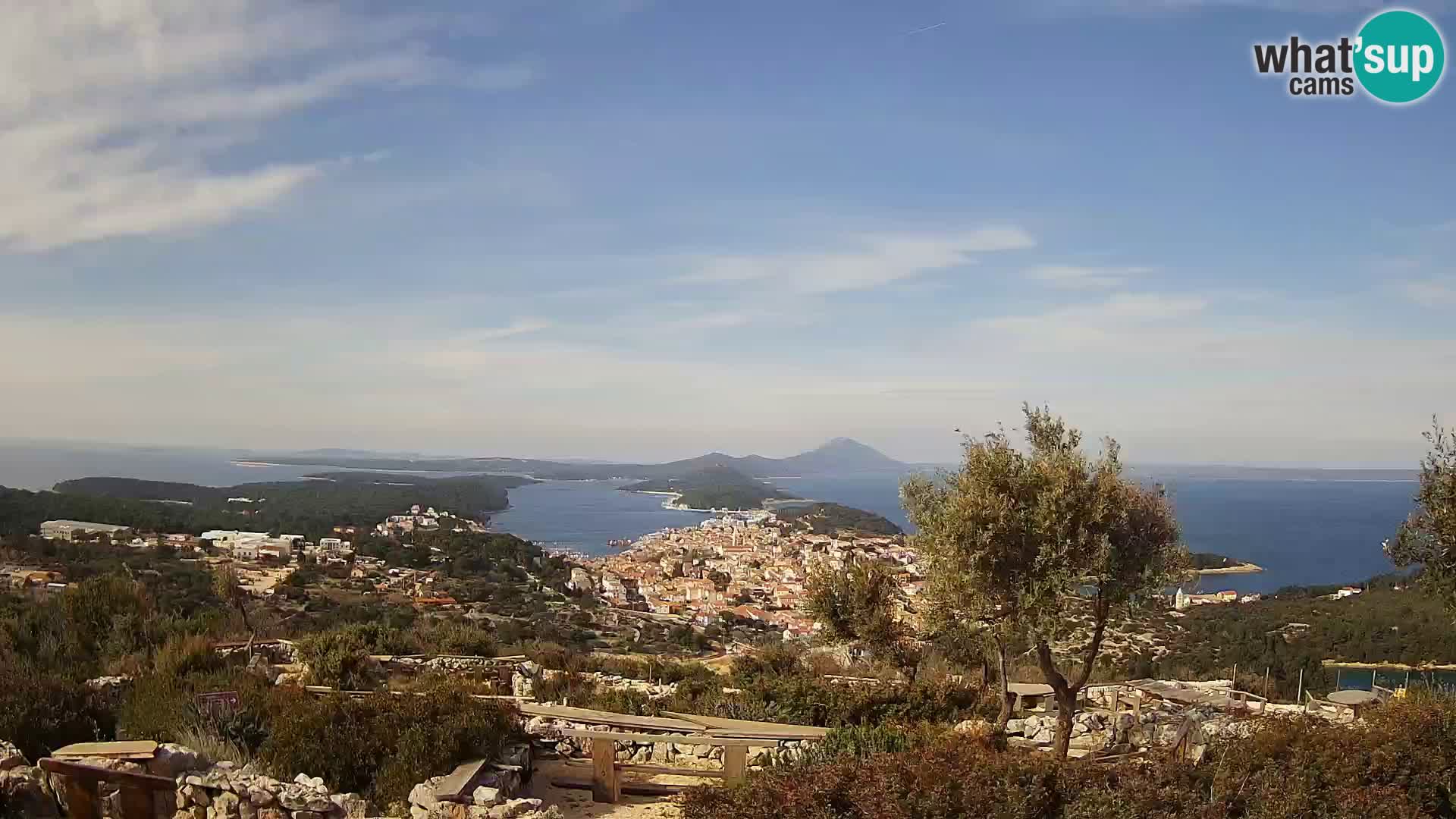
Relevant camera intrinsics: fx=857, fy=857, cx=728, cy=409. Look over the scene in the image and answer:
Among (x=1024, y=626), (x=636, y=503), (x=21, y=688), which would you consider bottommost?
(x=636, y=503)

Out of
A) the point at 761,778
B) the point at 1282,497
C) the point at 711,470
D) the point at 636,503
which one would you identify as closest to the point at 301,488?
the point at 636,503

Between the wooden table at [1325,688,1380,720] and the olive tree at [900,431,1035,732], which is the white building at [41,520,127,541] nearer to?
the olive tree at [900,431,1035,732]

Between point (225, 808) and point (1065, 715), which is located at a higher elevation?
point (1065, 715)

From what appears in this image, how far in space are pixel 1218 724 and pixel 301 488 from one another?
70528 millimetres

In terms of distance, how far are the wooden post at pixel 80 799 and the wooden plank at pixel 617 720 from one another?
412cm

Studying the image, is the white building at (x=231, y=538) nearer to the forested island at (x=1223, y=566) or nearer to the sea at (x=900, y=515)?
the sea at (x=900, y=515)

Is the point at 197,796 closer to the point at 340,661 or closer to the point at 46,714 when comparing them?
the point at 46,714

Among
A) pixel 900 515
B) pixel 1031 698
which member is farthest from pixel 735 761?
pixel 900 515

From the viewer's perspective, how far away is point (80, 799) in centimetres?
604

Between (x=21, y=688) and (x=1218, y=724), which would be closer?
(x=21, y=688)

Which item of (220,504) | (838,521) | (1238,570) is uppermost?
(220,504)

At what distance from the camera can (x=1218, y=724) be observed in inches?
351

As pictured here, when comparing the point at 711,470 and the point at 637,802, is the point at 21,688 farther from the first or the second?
the point at 711,470

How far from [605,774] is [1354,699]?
31.1 ft
